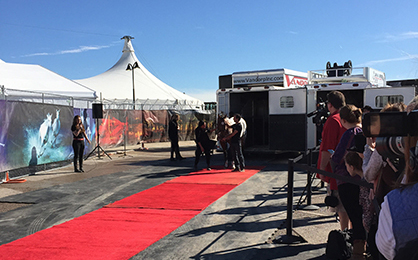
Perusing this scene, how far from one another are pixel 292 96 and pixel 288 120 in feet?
2.72

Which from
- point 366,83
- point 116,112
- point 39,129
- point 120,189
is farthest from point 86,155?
point 366,83

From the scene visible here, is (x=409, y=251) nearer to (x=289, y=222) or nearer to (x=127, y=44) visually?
(x=289, y=222)

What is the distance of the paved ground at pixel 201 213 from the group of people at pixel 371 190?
2.89 ft

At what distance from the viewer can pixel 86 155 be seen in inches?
635

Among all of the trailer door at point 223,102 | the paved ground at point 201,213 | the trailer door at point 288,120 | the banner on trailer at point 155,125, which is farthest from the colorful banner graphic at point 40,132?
the trailer door at point 288,120

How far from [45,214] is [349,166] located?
5.35m

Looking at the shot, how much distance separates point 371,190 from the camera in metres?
3.21

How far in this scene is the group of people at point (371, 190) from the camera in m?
1.53

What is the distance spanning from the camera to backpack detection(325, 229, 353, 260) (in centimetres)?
422

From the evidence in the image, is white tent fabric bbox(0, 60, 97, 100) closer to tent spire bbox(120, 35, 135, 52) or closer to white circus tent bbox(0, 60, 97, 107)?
white circus tent bbox(0, 60, 97, 107)

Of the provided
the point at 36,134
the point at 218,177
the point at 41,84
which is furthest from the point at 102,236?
the point at 41,84

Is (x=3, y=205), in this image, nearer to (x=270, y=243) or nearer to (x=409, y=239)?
(x=270, y=243)

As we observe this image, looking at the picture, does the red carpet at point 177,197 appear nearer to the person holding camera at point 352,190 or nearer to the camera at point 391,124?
the person holding camera at point 352,190

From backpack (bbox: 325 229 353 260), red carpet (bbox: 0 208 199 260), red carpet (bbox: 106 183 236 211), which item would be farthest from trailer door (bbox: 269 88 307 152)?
backpack (bbox: 325 229 353 260)
